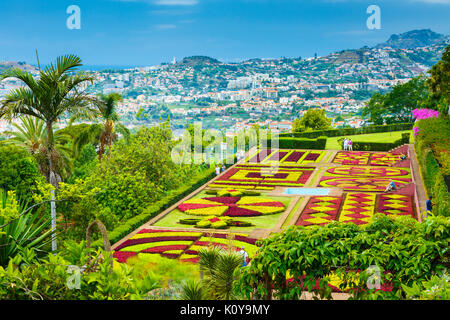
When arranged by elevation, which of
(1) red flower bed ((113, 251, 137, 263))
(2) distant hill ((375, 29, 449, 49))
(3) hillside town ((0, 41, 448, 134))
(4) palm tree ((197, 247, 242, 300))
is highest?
(2) distant hill ((375, 29, 449, 49))

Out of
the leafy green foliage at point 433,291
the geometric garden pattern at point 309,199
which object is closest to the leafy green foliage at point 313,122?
the geometric garden pattern at point 309,199

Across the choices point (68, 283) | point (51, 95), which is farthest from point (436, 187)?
point (68, 283)

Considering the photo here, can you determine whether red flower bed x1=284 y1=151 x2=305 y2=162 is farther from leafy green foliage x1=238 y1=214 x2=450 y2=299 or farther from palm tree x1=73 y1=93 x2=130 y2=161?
leafy green foliage x1=238 y1=214 x2=450 y2=299

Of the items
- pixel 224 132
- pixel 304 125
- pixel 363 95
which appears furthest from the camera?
pixel 363 95

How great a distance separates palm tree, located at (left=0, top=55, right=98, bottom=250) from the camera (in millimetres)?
16281

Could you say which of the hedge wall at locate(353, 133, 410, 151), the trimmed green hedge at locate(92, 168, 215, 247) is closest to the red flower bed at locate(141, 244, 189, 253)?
the trimmed green hedge at locate(92, 168, 215, 247)

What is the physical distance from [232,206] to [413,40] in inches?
5937

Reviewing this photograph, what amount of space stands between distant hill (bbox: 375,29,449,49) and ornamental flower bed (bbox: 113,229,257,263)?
14349 cm

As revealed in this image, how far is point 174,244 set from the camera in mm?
20359

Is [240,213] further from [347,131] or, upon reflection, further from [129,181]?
[347,131]

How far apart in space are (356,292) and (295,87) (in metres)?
127
